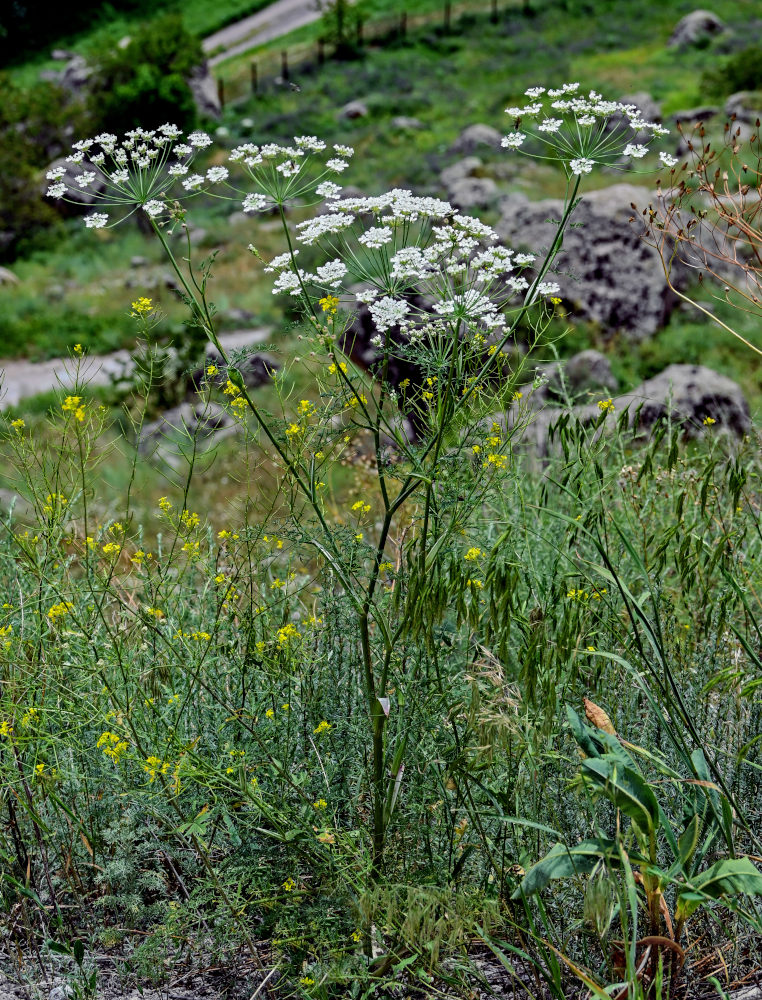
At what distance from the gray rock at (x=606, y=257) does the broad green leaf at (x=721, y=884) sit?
8328 mm

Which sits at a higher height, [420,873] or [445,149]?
[420,873]

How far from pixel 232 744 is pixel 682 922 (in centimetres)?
123

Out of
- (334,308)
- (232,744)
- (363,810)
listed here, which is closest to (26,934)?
(232,744)

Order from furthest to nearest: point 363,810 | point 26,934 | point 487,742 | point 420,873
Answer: point 363,810 → point 26,934 → point 420,873 → point 487,742

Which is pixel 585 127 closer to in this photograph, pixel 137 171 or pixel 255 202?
pixel 255 202

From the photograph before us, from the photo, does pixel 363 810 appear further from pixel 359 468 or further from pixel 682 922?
pixel 359 468

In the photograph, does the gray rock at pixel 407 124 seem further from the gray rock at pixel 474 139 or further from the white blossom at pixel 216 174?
the white blossom at pixel 216 174

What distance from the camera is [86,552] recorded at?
2.49 metres

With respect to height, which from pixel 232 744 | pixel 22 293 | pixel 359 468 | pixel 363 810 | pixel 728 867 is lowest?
pixel 22 293

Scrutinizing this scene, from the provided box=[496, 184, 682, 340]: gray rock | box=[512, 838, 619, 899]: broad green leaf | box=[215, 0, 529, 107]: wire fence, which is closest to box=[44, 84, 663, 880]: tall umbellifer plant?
box=[512, 838, 619, 899]: broad green leaf

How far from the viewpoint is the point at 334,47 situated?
35.7 meters

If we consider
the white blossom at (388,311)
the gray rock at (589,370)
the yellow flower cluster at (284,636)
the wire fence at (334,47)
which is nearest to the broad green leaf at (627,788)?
the yellow flower cluster at (284,636)

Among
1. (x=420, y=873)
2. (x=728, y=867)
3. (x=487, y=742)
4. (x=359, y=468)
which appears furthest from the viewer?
(x=359, y=468)

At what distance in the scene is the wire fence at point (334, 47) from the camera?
104 ft
